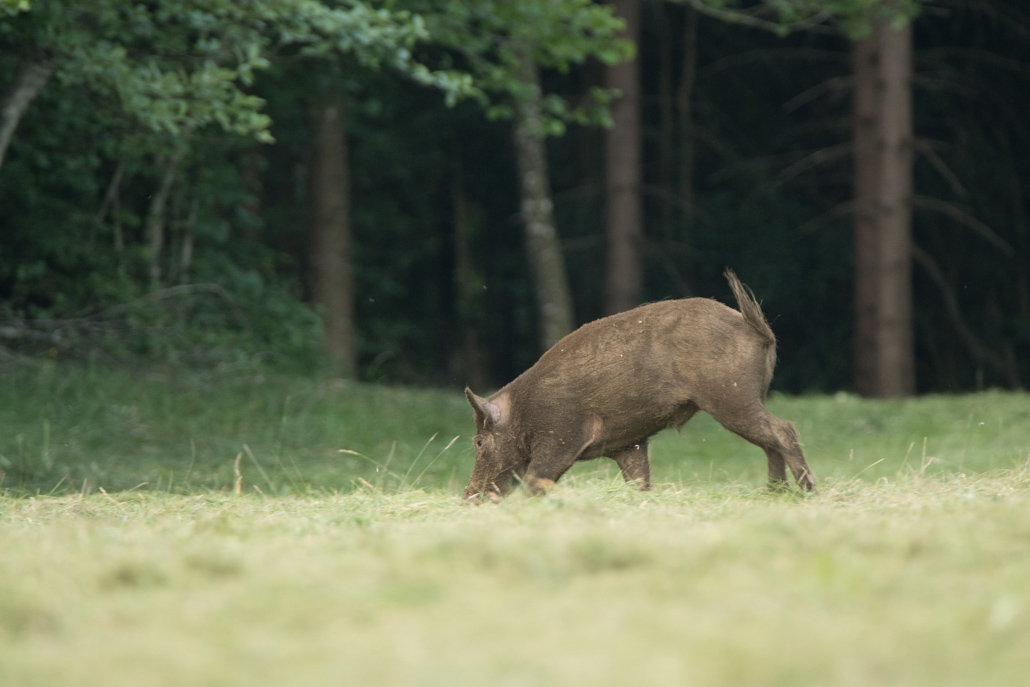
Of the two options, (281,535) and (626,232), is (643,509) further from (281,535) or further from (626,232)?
(626,232)

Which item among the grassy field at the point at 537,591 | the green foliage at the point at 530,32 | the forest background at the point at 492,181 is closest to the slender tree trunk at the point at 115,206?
the forest background at the point at 492,181

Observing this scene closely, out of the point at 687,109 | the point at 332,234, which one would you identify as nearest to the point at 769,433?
the point at 332,234

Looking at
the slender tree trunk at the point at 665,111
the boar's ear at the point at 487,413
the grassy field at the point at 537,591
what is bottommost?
the boar's ear at the point at 487,413

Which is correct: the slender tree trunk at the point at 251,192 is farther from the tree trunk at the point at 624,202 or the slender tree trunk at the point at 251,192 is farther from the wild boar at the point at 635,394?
the wild boar at the point at 635,394

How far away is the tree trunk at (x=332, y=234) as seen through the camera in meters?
15.6

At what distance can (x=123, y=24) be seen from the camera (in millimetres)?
8836

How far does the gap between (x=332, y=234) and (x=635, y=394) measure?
10.6 meters

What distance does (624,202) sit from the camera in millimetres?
16688

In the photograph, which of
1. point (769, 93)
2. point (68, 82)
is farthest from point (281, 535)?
point (769, 93)

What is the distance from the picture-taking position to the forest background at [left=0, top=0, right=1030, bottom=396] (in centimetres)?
960

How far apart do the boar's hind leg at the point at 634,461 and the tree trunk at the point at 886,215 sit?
8558 millimetres

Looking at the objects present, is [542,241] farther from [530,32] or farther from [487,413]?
[487,413]

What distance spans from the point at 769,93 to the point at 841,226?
375 centimetres

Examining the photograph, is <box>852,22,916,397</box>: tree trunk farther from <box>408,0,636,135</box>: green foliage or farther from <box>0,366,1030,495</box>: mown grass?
<box>408,0,636,135</box>: green foliage
